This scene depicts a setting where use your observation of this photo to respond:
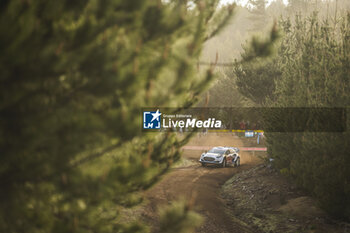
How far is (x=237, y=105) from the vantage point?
41.0 m

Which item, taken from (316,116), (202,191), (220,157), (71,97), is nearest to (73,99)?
(71,97)

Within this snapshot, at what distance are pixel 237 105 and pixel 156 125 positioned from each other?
37783 mm

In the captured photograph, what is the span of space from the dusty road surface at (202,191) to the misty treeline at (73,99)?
2291 millimetres

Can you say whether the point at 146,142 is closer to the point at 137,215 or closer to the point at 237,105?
the point at 137,215

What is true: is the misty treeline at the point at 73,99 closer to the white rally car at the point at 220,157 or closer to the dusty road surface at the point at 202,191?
the dusty road surface at the point at 202,191

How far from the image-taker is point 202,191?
15359mm

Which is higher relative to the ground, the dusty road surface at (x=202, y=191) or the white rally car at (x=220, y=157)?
the white rally car at (x=220, y=157)

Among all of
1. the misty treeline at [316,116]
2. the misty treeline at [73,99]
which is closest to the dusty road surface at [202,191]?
the misty treeline at [73,99]

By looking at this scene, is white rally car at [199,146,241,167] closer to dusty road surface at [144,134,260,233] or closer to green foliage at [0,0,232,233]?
dusty road surface at [144,134,260,233]

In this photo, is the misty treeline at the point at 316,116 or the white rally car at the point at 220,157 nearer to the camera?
the misty treeline at the point at 316,116

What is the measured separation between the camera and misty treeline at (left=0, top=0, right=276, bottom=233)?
9.24 feet

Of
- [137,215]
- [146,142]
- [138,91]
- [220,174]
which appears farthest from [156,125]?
[220,174]

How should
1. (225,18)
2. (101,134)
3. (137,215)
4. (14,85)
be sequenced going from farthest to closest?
(137,215) < (225,18) < (101,134) < (14,85)

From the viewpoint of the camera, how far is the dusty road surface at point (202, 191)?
10945mm
